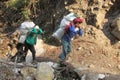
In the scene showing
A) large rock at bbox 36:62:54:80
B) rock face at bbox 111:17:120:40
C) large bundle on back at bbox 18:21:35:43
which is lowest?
large rock at bbox 36:62:54:80

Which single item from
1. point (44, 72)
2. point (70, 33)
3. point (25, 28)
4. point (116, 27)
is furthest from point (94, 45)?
point (44, 72)

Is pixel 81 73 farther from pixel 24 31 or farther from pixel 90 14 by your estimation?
A: pixel 90 14

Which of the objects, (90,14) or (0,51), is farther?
(0,51)

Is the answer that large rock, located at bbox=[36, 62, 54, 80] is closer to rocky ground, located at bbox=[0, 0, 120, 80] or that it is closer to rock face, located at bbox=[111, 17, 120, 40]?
rocky ground, located at bbox=[0, 0, 120, 80]

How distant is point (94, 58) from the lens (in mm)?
11219

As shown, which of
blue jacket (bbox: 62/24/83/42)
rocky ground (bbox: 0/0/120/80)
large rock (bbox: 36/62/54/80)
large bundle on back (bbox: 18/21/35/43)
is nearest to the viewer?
large rock (bbox: 36/62/54/80)

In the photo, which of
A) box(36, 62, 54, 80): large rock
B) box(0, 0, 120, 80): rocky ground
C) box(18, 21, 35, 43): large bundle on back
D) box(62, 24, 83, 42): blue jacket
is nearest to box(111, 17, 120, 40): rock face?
box(0, 0, 120, 80): rocky ground

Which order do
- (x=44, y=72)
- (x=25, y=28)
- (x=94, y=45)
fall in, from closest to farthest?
(x=44, y=72) → (x=25, y=28) → (x=94, y=45)

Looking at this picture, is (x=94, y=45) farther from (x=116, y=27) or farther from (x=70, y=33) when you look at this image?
(x=70, y=33)

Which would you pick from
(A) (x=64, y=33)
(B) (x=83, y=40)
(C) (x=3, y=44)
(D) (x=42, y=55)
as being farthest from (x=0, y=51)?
(A) (x=64, y=33)

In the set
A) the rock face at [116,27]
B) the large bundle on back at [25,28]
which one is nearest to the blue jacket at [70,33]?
the large bundle on back at [25,28]

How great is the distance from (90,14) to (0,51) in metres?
3.16

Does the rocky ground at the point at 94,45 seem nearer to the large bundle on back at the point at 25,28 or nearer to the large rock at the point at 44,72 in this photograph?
the large bundle on back at the point at 25,28

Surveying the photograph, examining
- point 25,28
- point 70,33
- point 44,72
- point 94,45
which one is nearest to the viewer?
point 44,72
